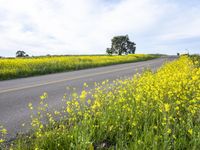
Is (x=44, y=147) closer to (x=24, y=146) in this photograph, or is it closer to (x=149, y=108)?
(x=24, y=146)

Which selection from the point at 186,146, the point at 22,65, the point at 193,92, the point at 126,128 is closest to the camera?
the point at 186,146

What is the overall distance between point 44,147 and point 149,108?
7.11 feet

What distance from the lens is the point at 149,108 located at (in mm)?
5863

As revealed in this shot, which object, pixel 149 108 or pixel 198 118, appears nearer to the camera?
pixel 198 118

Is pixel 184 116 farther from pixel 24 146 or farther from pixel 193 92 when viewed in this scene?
pixel 24 146

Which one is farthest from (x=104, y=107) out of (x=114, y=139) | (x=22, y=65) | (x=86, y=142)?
(x=22, y=65)

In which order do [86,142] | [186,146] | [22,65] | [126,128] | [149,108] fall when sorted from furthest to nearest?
[22,65] < [149,108] < [126,128] < [186,146] < [86,142]

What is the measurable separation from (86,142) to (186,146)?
4.65ft

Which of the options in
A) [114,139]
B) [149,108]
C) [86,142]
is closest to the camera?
[86,142]

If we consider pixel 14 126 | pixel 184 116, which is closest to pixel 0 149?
pixel 14 126

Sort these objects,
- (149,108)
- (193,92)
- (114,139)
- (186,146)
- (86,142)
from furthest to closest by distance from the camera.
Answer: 1. (193,92)
2. (149,108)
3. (114,139)
4. (186,146)
5. (86,142)

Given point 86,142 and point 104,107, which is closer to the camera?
point 86,142

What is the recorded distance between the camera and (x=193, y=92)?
7.02 m

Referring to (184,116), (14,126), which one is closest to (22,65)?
(14,126)
